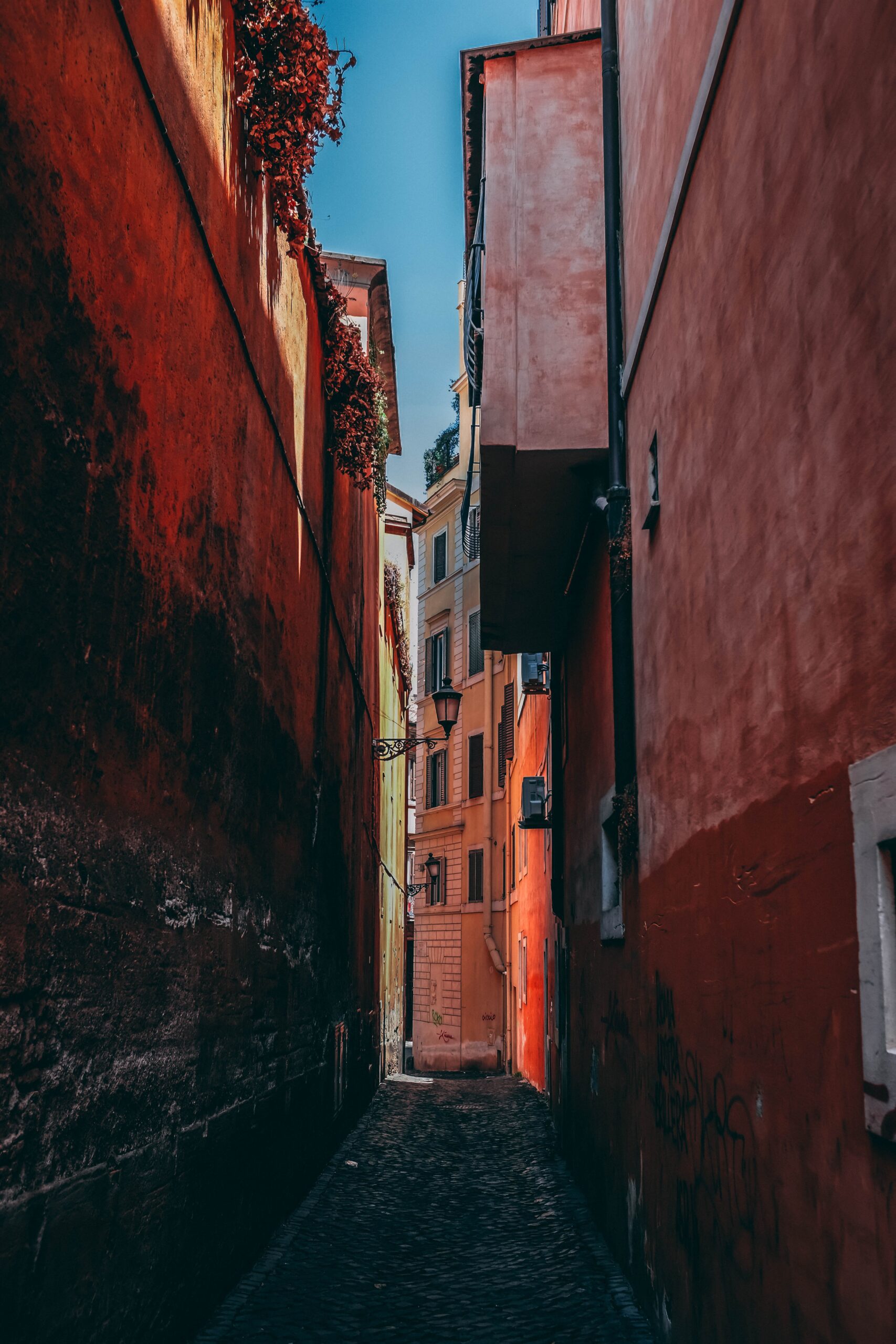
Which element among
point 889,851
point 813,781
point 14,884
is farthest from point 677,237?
point 14,884

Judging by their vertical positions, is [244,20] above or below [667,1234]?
above

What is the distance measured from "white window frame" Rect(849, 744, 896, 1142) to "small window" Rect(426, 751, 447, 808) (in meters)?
28.6

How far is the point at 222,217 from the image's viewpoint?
18.5 ft

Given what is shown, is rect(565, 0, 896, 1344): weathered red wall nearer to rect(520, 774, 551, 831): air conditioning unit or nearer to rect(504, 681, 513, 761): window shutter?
rect(520, 774, 551, 831): air conditioning unit

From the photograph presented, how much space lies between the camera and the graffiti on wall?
3.77 meters

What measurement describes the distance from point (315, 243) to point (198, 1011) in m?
5.52

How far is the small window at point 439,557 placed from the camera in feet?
112

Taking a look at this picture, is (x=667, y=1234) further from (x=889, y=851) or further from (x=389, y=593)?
(x=389, y=593)

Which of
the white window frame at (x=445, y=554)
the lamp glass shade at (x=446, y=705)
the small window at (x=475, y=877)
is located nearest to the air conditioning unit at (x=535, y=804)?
the lamp glass shade at (x=446, y=705)

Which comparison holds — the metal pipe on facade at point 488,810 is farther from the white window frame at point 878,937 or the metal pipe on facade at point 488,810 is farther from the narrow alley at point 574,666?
the white window frame at point 878,937

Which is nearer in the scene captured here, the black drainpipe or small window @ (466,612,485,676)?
the black drainpipe

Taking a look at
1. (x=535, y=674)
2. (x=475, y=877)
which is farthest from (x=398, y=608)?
(x=475, y=877)

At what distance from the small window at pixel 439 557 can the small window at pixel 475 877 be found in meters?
8.98

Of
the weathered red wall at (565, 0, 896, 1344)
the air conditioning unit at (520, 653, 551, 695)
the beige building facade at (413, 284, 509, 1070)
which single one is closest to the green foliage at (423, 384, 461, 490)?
the beige building facade at (413, 284, 509, 1070)
